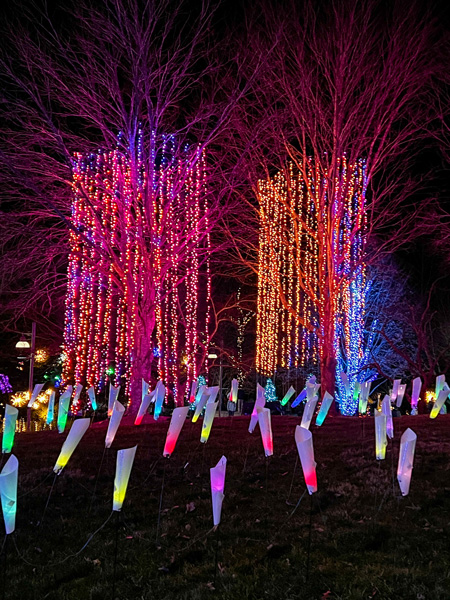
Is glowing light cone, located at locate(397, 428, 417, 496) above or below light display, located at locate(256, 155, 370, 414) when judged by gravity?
below

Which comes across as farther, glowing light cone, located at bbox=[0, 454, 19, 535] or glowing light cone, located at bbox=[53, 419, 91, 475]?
glowing light cone, located at bbox=[53, 419, 91, 475]

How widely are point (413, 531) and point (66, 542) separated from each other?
2.97 meters

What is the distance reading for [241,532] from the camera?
5098 millimetres

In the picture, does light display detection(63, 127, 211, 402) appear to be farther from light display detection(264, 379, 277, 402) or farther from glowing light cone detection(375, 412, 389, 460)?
light display detection(264, 379, 277, 402)

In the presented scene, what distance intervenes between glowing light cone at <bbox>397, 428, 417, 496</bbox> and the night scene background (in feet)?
0.06

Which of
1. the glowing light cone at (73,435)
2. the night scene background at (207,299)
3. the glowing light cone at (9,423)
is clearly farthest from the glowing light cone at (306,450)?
the glowing light cone at (9,423)

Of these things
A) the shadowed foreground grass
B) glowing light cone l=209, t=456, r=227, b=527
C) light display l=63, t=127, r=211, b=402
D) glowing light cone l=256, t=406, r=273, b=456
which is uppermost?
light display l=63, t=127, r=211, b=402

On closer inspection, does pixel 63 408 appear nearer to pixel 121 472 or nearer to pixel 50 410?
pixel 50 410

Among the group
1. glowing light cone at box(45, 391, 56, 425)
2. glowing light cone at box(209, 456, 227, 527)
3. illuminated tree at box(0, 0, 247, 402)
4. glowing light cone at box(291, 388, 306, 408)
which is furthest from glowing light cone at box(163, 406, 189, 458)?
illuminated tree at box(0, 0, 247, 402)

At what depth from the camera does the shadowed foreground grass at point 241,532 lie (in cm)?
410

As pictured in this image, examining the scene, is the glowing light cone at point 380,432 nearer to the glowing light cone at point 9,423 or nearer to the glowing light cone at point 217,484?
the glowing light cone at point 217,484

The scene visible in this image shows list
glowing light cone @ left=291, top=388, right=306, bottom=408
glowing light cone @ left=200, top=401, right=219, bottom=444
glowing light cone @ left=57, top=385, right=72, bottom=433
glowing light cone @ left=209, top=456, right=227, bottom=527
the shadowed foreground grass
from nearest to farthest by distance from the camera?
glowing light cone @ left=209, top=456, right=227, bottom=527
the shadowed foreground grass
glowing light cone @ left=200, top=401, right=219, bottom=444
glowing light cone @ left=57, top=385, right=72, bottom=433
glowing light cone @ left=291, top=388, right=306, bottom=408

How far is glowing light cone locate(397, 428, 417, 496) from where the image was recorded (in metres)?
4.31

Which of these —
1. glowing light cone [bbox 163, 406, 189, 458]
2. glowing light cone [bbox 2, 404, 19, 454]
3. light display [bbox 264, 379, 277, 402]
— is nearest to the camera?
glowing light cone [bbox 2, 404, 19, 454]
